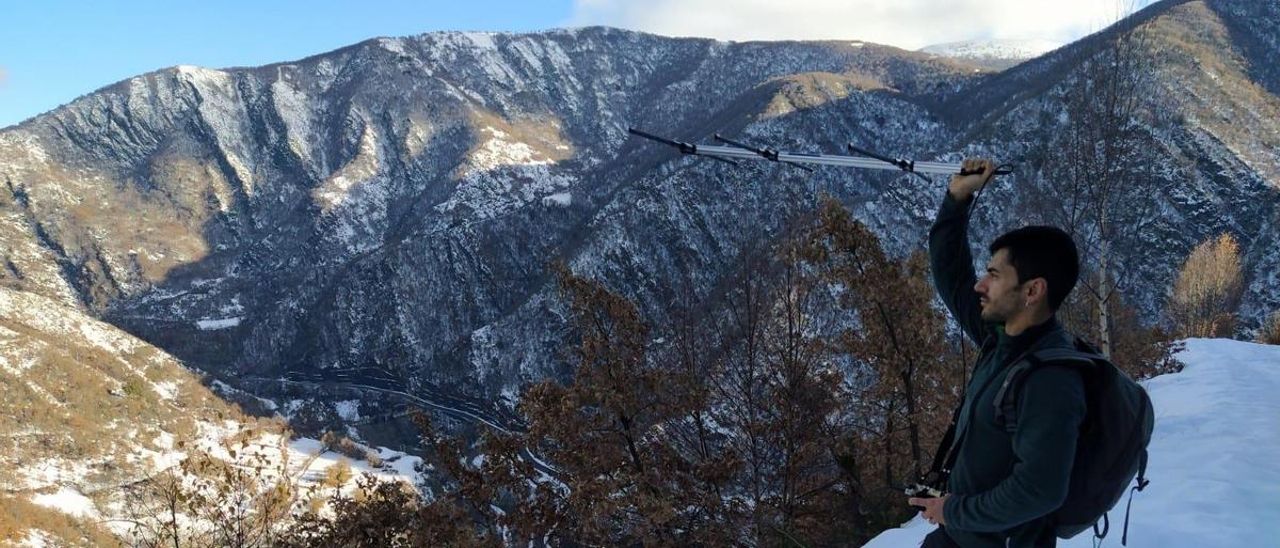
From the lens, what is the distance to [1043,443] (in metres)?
2.44

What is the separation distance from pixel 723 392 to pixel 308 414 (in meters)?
158

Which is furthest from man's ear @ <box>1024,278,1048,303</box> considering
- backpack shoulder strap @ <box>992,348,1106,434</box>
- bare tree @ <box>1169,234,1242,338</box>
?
bare tree @ <box>1169,234,1242,338</box>

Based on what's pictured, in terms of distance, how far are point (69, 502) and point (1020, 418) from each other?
428 feet

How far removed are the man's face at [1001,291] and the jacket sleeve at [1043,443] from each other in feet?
1.50

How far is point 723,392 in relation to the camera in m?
12.4

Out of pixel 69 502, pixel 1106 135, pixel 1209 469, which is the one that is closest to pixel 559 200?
pixel 69 502

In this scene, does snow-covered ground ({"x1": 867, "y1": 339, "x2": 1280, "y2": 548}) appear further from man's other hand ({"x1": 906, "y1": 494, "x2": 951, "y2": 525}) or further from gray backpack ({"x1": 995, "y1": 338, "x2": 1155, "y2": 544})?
gray backpack ({"x1": 995, "y1": 338, "x2": 1155, "y2": 544})

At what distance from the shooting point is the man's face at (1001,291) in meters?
2.87

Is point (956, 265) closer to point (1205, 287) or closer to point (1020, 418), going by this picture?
point (1020, 418)

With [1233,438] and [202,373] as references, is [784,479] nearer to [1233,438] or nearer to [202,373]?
[1233,438]

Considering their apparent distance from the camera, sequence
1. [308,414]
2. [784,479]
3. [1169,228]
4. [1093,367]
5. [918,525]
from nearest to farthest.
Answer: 1. [1093,367]
2. [918,525]
3. [784,479]
4. [1169,228]
5. [308,414]

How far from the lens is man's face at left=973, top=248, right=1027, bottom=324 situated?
2.87 metres

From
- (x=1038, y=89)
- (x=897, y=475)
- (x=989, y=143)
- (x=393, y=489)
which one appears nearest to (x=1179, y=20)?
(x=1038, y=89)

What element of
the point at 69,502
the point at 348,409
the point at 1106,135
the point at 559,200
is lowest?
the point at 1106,135
